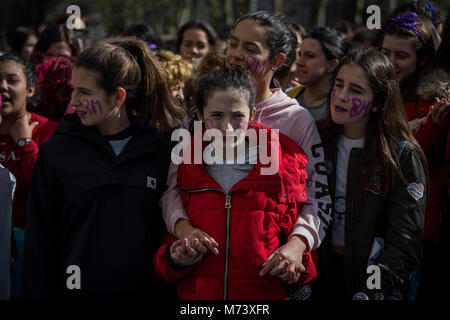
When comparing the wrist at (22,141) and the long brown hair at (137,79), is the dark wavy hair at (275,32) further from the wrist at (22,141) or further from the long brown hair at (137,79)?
the wrist at (22,141)

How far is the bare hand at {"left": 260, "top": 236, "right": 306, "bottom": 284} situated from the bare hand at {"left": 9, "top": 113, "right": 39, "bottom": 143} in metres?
1.82

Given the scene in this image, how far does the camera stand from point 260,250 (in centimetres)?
227

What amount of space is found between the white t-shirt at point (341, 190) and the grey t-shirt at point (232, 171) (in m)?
0.61

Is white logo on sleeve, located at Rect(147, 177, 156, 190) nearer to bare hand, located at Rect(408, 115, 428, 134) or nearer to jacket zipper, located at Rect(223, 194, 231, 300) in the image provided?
jacket zipper, located at Rect(223, 194, 231, 300)

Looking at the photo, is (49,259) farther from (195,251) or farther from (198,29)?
(198,29)

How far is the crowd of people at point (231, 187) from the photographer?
7.59 feet

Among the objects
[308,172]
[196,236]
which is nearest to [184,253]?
[196,236]

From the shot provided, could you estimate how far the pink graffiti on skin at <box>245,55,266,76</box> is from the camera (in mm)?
2730

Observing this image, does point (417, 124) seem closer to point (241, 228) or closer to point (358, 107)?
point (358, 107)

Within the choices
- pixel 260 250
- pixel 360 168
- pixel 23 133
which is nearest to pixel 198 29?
pixel 23 133

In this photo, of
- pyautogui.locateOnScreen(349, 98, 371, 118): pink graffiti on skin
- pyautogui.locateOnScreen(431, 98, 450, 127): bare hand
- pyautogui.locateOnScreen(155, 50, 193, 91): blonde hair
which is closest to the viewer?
pyautogui.locateOnScreen(349, 98, 371, 118): pink graffiti on skin

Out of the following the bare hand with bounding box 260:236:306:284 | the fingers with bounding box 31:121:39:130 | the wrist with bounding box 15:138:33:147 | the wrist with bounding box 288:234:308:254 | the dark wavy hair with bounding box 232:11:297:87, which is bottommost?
the bare hand with bounding box 260:236:306:284

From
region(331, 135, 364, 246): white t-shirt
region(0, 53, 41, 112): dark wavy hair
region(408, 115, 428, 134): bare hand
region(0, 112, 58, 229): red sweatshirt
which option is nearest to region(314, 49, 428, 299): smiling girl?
region(331, 135, 364, 246): white t-shirt

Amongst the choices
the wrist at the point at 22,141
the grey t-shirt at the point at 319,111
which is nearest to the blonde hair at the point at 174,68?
the grey t-shirt at the point at 319,111
